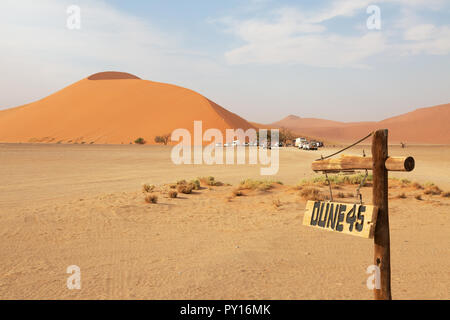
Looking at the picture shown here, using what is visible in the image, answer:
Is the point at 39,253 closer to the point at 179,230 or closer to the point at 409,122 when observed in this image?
the point at 179,230

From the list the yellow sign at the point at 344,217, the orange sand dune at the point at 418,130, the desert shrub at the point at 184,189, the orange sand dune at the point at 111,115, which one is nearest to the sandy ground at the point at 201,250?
the desert shrub at the point at 184,189

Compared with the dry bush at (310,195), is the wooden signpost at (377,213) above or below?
above

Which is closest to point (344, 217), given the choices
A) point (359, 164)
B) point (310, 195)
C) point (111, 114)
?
point (359, 164)

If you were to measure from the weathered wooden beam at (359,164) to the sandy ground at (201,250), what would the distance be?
5.97ft

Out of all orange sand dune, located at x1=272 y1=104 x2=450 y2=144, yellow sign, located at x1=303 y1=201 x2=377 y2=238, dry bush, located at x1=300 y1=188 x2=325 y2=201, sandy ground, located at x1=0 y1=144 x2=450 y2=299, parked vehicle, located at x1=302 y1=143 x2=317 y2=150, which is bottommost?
sandy ground, located at x1=0 y1=144 x2=450 y2=299

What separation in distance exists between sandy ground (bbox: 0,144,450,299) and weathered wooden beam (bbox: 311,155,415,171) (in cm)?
182

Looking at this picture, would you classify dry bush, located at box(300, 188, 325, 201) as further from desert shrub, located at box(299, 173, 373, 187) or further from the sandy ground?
desert shrub, located at box(299, 173, 373, 187)

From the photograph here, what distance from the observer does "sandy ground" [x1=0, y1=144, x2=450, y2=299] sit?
5383 mm

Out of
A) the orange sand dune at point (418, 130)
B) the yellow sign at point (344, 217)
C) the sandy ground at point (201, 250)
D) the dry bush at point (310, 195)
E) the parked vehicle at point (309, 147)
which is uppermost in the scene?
the orange sand dune at point (418, 130)

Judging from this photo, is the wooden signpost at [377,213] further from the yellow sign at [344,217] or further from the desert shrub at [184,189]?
the desert shrub at [184,189]

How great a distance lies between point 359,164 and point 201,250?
3.98m

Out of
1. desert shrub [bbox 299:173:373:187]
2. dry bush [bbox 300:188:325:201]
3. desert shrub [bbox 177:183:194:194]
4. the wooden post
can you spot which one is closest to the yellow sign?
the wooden post

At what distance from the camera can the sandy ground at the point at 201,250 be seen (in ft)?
17.7
